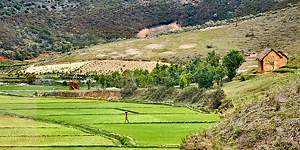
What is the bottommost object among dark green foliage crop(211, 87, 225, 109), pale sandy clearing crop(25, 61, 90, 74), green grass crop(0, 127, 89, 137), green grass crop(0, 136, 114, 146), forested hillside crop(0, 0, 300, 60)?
green grass crop(0, 136, 114, 146)

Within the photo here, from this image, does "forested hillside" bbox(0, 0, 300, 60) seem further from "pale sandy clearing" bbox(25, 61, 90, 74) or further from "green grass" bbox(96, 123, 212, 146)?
"green grass" bbox(96, 123, 212, 146)

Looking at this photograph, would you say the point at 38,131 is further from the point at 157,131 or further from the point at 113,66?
the point at 113,66

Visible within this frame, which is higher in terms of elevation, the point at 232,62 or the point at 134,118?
the point at 232,62

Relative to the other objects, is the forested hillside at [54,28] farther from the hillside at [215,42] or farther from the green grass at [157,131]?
the green grass at [157,131]

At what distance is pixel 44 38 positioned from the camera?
162 metres

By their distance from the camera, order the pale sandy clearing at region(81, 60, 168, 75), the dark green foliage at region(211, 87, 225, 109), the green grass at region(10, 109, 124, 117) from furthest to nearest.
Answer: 1. the pale sandy clearing at region(81, 60, 168, 75)
2. the green grass at region(10, 109, 124, 117)
3. the dark green foliage at region(211, 87, 225, 109)

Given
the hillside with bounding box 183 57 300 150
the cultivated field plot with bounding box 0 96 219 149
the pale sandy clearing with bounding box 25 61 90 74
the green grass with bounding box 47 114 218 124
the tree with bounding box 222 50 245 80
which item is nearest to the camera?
the hillside with bounding box 183 57 300 150

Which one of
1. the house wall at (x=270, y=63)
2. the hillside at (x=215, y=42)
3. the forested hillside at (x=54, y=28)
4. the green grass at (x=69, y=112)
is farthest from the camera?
the forested hillside at (x=54, y=28)

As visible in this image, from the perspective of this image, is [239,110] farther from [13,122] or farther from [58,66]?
[58,66]

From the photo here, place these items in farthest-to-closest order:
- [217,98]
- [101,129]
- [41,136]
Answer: [217,98], [101,129], [41,136]

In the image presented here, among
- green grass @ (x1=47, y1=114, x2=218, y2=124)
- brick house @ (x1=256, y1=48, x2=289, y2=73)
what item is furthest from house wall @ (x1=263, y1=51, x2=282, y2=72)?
green grass @ (x1=47, y1=114, x2=218, y2=124)

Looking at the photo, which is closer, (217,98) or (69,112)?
(217,98)

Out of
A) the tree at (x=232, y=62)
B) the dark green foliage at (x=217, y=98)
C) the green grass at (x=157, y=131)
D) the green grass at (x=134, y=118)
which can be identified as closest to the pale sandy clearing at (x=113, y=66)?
the tree at (x=232, y=62)

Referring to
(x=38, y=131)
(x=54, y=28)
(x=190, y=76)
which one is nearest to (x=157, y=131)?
(x=38, y=131)
